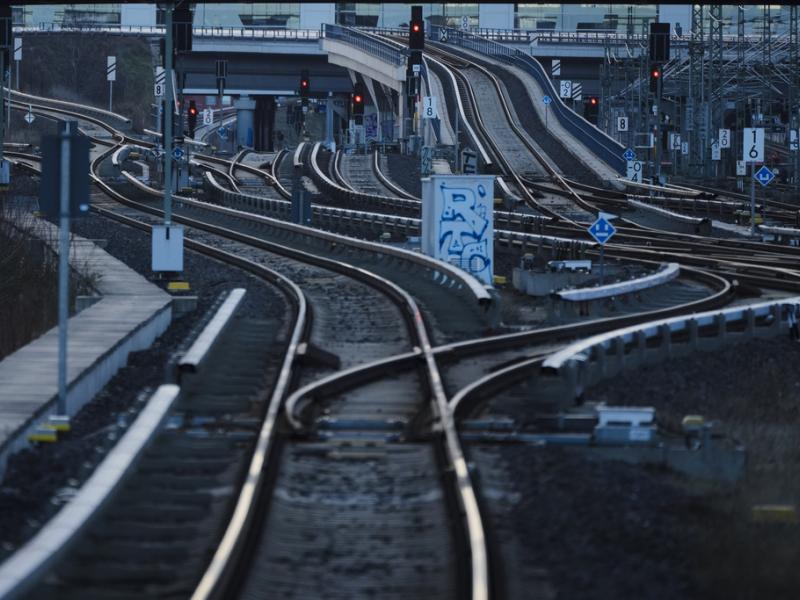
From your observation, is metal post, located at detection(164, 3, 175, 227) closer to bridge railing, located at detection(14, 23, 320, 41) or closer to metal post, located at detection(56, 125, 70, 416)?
metal post, located at detection(56, 125, 70, 416)

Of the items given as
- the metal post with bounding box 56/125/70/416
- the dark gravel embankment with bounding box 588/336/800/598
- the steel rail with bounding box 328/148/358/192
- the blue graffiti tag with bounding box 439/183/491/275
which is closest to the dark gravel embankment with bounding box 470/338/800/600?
the dark gravel embankment with bounding box 588/336/800/598

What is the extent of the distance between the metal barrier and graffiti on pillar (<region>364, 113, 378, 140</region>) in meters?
69.0

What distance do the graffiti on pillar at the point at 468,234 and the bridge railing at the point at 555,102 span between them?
1503 inches

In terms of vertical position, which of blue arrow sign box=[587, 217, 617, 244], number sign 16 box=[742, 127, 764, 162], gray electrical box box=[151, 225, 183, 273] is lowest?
gray electrical box box=[151, 225, 183, 273]

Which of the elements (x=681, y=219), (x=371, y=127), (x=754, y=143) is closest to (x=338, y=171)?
(x=681, y=219)

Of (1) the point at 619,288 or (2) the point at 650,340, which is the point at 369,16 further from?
(2) the point at 650,340

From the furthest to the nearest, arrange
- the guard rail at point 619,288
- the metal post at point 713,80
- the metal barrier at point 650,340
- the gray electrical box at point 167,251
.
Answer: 1. the metal post at point 713,80
2. the gray electrical box at point 167,251
3. the guard rail at point 619,288
4. the metal barrier at point 650,340

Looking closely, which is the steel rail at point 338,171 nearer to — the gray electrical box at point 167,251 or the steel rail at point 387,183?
the steel rail at point 387,183

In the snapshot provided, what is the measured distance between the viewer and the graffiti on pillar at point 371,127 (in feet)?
317

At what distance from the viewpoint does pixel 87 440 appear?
44.6 ft

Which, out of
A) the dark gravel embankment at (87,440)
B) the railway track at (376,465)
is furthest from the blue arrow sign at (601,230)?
the railway track at (376,465)

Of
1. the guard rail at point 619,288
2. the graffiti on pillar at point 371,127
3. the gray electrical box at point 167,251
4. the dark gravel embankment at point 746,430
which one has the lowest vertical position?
the dark gravel embankment at point 746,430

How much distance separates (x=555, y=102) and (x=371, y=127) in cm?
2385

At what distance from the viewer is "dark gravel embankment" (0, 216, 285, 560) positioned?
1098 centimetres
